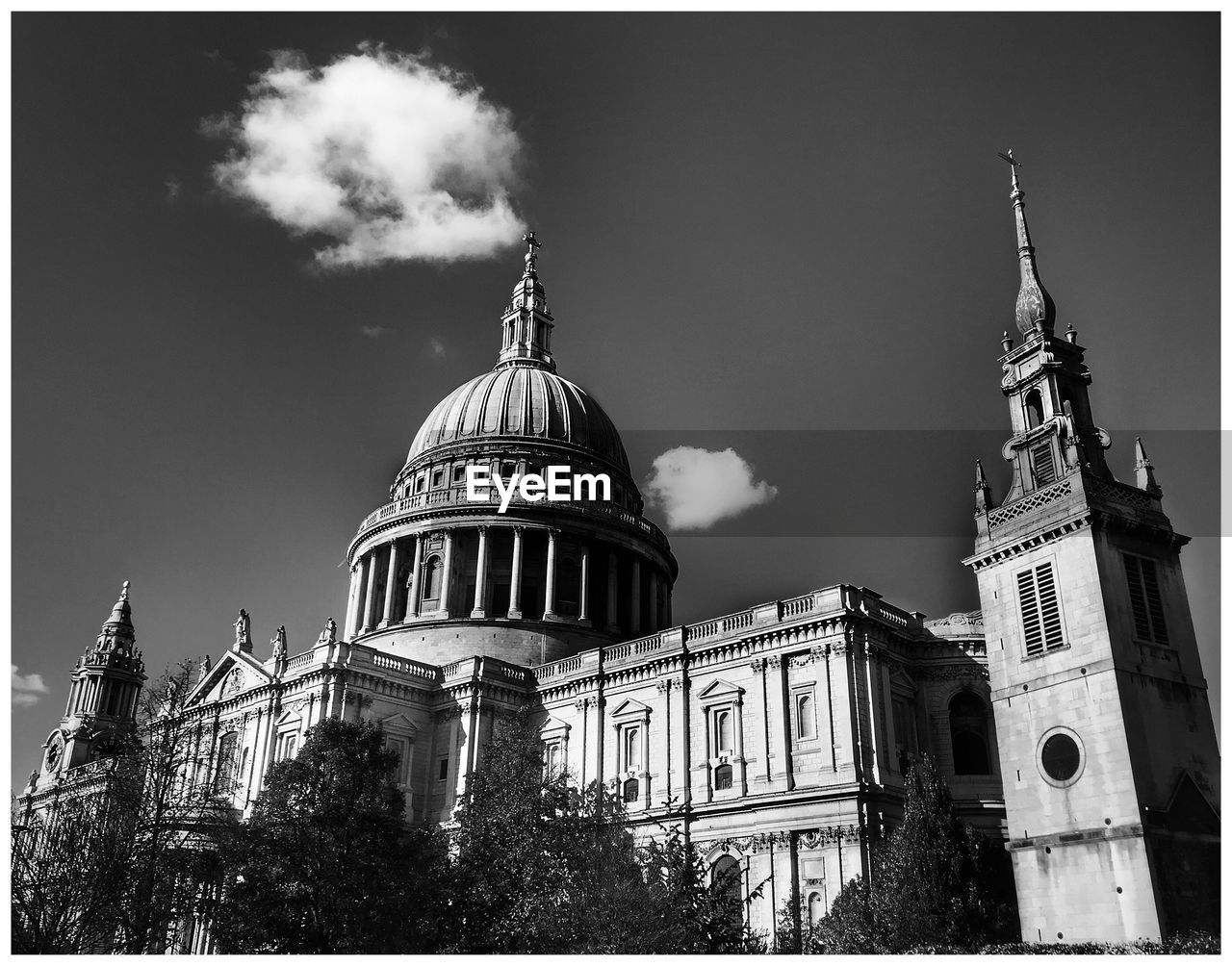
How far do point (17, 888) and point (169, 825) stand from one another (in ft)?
20.8

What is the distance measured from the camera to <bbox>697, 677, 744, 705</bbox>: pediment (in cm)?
4769

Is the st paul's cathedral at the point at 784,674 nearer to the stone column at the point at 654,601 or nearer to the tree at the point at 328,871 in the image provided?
the stone column at the point at 654,601

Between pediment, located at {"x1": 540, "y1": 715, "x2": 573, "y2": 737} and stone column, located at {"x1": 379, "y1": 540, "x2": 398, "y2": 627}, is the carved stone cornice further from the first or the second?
stone column, located at {"x1": 379, "y1": 540, "x2": 398, "y2": 627}

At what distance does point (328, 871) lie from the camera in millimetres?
29656

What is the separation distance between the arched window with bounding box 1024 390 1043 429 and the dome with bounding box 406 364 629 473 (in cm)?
4035

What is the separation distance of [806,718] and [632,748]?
9236mm

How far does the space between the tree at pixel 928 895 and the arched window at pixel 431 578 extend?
121 ft

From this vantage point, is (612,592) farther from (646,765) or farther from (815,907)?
(815,907)

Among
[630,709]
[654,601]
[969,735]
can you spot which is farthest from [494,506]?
[969,735]

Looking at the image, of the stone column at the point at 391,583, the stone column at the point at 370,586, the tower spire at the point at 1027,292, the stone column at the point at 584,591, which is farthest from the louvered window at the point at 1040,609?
the stone column at the point at 370,586

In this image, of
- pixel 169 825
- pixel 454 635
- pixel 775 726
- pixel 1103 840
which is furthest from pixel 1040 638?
pixel 454 635

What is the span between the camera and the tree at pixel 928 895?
30.4m

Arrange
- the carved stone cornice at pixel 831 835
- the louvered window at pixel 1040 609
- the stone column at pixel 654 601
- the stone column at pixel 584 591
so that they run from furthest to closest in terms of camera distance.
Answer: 1. the stone column at pixel 654 601
2. the stone column at pixel 584 591
3. the carved stone cornice at pixel 831 835
4. the louvered window at pixel 1040 609

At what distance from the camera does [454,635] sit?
62.9 metres
